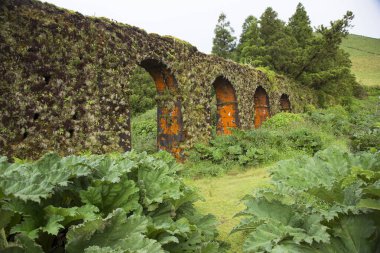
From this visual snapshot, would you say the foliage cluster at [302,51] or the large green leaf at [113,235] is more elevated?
the foliage cluster at [302,51]

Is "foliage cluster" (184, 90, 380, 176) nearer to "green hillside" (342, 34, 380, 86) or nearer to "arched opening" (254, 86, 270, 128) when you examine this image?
"arched opening" (254, 86, 270, 128)

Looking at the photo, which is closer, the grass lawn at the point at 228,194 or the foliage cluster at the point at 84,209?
the foliage cluster at the point at 84,209

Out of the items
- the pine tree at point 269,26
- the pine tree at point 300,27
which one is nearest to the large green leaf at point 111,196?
the pine tree at point 300,27

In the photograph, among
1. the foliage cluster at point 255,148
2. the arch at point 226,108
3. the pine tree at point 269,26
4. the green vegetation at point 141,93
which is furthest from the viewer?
the green vegetation at point 141,93

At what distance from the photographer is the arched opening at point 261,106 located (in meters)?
15.9

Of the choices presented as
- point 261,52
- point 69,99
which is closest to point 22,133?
point 69,99

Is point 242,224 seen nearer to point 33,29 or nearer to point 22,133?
point 22,133

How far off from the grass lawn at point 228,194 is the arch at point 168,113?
6.20ft

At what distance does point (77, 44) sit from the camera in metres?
6.36

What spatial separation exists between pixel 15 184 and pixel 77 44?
18.0ft

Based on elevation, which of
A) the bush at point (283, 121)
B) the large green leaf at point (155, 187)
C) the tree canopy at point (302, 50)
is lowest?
the bush at point (283, 121)

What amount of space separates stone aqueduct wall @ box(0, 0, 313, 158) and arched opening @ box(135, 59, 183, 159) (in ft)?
0.09

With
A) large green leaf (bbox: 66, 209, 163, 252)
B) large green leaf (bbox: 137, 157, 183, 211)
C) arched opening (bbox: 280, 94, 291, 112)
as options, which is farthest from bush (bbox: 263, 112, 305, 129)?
large green leaf (bbox: 66, 209, 163, 252)

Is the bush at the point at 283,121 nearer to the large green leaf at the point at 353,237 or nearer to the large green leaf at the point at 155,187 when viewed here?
the large green leaf at the point at 155,187
